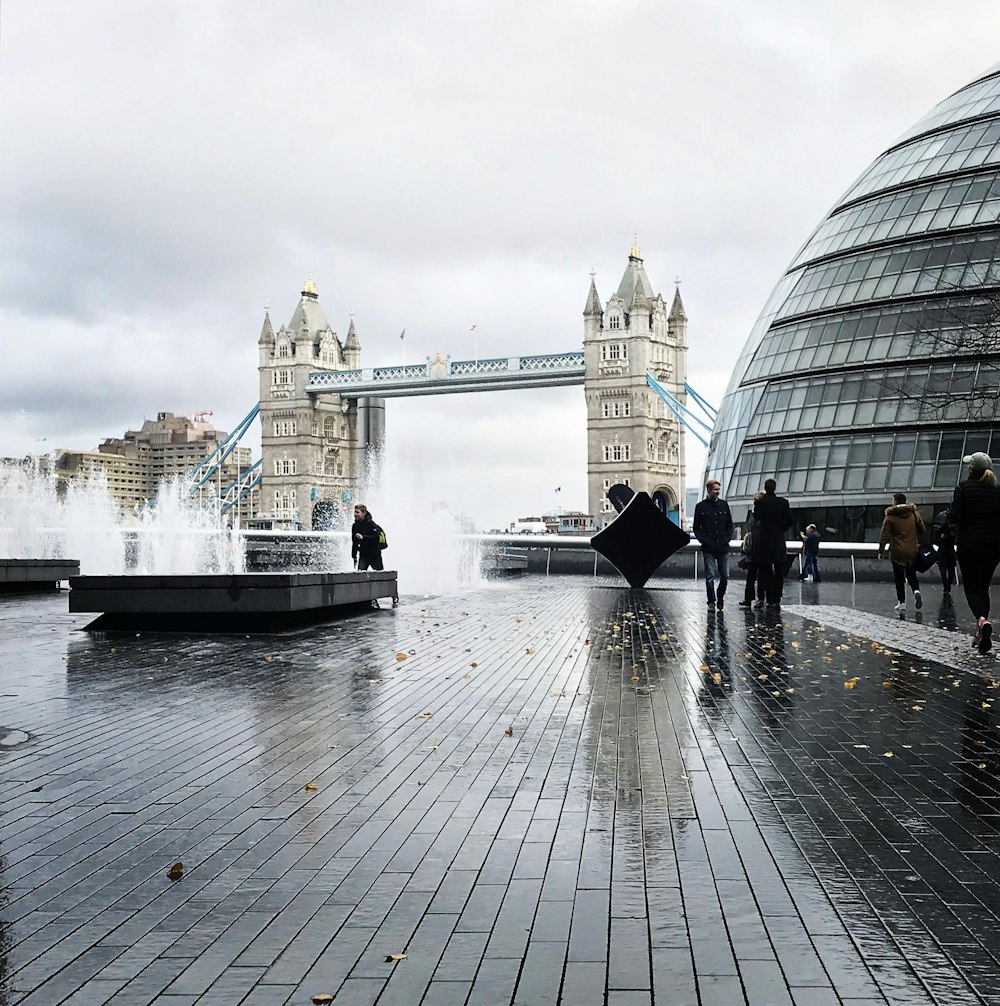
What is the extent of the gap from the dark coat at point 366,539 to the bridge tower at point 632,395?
348 feet

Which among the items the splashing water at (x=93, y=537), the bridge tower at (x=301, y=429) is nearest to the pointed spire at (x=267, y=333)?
the bridge tower at (x=301, y=429)

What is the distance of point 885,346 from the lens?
37094 mm

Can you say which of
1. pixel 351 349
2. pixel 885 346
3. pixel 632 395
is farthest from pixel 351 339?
pixel 885 346

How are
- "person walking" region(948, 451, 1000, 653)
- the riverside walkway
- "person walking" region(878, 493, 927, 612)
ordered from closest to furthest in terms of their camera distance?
the riverside walkway → "person walking" region(948, 451, 1000, 653) → "person walking" region(878, 493, 927, 612)

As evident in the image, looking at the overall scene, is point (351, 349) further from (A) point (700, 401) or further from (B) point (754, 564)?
(B) point (754, 564)

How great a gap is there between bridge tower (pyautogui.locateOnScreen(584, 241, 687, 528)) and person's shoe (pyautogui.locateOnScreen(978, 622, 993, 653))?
114 m

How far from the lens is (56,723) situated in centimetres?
703

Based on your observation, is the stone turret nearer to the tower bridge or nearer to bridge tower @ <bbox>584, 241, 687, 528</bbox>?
the tower bridge

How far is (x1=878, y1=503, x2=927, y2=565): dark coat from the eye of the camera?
16.5m

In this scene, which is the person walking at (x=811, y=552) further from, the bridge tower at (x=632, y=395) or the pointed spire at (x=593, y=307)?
the pointed spire at (x=593, y=307)

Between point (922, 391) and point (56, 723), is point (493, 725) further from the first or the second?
point (922, 391)

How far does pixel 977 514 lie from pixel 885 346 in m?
27.5

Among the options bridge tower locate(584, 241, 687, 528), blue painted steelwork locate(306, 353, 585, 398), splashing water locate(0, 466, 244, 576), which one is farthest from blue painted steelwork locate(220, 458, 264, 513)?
splashing water locate(0, 466, 244, 576)

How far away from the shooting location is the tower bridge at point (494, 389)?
125438 millimetres
